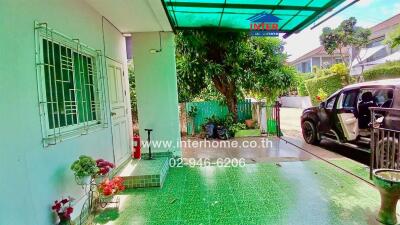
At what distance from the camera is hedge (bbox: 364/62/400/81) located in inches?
A: 403

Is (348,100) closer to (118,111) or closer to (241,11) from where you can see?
(241,11)

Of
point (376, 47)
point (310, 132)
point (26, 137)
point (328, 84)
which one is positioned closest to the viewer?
point (26, 137)

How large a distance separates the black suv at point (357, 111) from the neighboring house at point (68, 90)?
3734mm

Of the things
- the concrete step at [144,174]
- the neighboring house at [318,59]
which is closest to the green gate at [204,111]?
the concrete step at [144,174]

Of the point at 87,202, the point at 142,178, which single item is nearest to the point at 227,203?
the point at 142,178

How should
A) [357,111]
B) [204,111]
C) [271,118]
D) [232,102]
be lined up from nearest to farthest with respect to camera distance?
[357,111], [271,118], [232,102], [204,111]

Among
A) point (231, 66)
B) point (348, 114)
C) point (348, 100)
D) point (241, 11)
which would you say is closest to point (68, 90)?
point (241, 11)

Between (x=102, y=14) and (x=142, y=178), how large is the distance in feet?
9.23

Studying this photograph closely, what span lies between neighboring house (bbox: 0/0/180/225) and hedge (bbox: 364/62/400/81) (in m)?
9.69

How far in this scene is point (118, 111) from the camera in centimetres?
500

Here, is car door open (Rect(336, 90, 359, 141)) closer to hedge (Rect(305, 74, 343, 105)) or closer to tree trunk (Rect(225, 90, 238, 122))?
tree trunk (Rect(225, 90, 238, 122))

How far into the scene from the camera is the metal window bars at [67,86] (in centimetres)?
249

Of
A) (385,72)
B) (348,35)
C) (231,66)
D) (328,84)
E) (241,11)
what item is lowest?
(328,84)

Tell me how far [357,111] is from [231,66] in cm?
410
